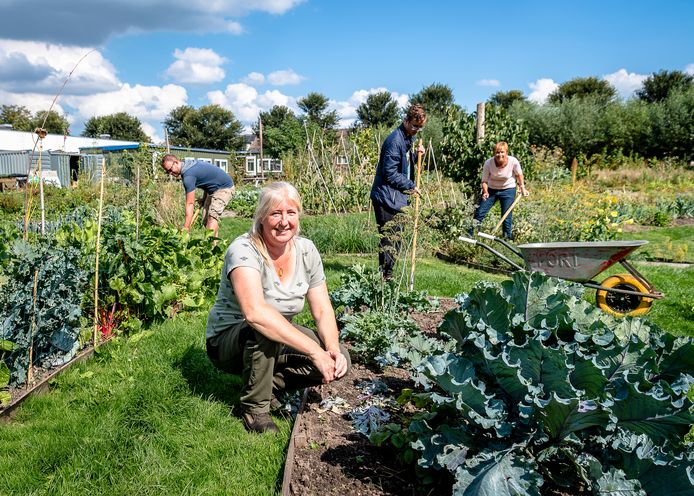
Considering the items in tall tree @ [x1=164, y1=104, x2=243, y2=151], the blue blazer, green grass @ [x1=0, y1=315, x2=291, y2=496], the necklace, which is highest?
tall tree @ [x1=164, y1=104, x2=243, y2=151]

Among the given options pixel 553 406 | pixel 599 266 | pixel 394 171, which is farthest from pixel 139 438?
pixel 599 266

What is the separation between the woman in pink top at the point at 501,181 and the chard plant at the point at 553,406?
194 inches

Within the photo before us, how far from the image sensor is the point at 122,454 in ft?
7.75

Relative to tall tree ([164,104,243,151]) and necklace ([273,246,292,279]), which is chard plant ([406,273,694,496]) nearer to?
necklace ([273,246,292,279])

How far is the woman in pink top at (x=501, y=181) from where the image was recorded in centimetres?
680

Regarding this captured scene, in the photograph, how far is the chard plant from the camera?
1.58m

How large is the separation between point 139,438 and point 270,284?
0.96 m

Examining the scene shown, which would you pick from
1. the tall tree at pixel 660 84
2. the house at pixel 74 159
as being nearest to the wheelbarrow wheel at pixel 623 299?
the house at pixel 74 159

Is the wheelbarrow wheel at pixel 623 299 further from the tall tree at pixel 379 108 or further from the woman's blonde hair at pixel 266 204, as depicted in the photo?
the tall tree at pixel 379 108

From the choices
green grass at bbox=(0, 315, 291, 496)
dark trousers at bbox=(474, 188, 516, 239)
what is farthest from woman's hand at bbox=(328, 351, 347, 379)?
dark trousers at bbox=(474, 188, 516, 239)

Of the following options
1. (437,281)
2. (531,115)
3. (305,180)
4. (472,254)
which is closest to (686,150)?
(531,115)

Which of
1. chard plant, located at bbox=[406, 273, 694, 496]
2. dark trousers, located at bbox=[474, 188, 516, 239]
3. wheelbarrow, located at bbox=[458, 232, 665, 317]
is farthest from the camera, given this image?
dark trousers, located at bbox=[474, 188, 516, 239]

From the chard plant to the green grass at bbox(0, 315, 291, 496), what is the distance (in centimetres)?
87

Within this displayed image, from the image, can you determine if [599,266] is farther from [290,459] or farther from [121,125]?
[121,125]
